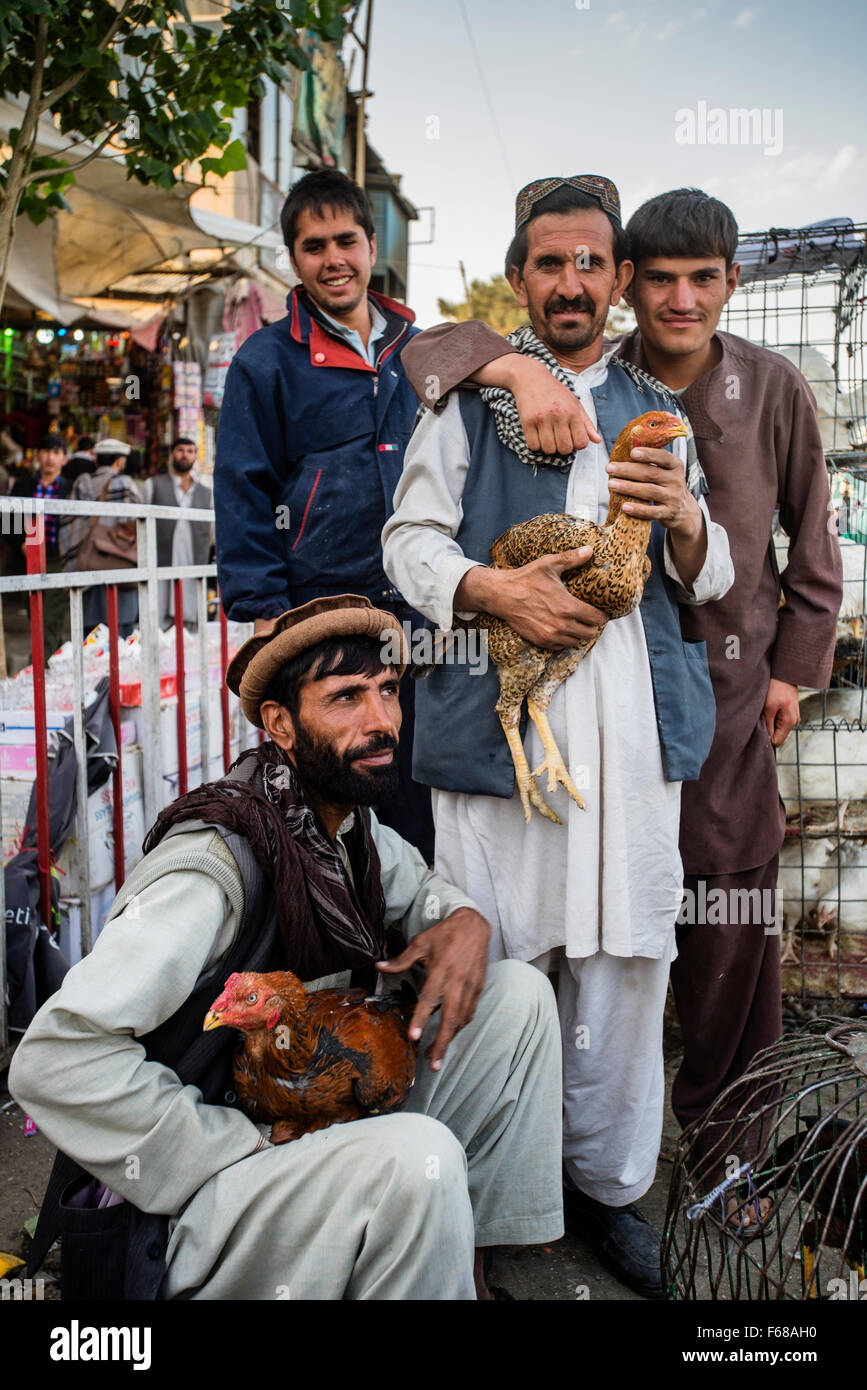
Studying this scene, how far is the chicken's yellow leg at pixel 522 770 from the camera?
2068mm

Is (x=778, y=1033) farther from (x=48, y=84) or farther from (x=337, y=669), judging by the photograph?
(x=48, y=84)

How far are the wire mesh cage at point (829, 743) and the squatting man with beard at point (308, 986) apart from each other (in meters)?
1.82

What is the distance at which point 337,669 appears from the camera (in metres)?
2.02

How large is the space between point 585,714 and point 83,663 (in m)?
1.96

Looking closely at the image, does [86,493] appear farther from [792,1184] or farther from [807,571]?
[792,1184]

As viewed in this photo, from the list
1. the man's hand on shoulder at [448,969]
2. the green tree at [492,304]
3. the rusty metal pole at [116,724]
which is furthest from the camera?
the green tree at [492,304]

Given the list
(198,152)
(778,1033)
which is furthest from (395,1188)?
(198,152)

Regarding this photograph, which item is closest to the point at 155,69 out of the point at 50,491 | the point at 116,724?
the point at 116,724

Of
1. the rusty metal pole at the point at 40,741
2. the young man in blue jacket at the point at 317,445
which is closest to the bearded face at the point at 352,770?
the young man in blue jacket at the point at 317,445

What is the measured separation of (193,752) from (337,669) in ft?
7.06

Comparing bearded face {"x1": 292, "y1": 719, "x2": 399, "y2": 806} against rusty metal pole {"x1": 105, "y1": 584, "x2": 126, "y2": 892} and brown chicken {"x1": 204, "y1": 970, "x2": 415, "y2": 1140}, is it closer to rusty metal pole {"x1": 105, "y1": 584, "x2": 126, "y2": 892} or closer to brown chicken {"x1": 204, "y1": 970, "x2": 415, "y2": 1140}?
brown chicken {"x1": 204, "y1": 970, "x2": 415, "y2": 1140}

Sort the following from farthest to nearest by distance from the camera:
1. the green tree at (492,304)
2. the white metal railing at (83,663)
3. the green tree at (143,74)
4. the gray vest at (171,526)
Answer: the green tree at (492,304)
the gray vest at (171,526)
the green tree at (143,74)
the white metal railing at (83,663)

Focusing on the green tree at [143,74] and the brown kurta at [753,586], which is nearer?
the brown kurta at [753,586]

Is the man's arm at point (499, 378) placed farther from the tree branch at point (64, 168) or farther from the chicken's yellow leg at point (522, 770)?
the tree branch at point (64, 168)
